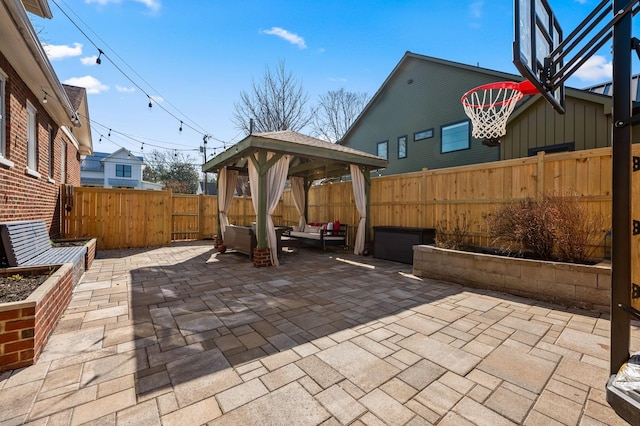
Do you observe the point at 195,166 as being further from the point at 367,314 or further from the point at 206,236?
the point at 367,314

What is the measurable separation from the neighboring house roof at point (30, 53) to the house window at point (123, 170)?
860 inches

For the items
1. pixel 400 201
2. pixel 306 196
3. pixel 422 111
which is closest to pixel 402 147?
pixel 422 111

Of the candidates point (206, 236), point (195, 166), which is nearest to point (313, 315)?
point (206, 236)

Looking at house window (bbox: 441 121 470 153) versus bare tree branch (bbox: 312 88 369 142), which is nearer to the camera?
house window (bbox: 441 121 470 153)

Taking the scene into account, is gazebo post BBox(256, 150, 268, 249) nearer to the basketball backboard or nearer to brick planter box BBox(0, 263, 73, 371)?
brick planter box BBox(0, 263, 73, 371)

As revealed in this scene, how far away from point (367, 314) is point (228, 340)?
151 cm

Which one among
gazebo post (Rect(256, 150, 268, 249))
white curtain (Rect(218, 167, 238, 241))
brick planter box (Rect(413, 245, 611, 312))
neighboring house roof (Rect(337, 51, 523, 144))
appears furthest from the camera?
neighboring house roof (Rect(337, 51, 523, 144))

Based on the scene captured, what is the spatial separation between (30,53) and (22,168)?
1774mm

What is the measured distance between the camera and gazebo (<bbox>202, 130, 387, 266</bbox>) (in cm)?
575

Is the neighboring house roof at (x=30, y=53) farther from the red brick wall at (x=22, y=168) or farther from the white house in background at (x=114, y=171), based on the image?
the white house in background at (x=114, y=171)

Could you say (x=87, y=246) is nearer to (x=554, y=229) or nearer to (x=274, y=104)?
(x=554, y=229)

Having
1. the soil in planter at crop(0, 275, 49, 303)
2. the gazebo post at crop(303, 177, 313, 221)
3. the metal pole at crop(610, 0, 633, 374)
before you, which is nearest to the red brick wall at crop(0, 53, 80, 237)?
the soil in planter at crop(0, 275, 49, 303)

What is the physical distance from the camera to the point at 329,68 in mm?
11656

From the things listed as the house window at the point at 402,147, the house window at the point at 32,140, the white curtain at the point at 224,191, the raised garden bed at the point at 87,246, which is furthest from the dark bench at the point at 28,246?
the house window at the point at 402,147
